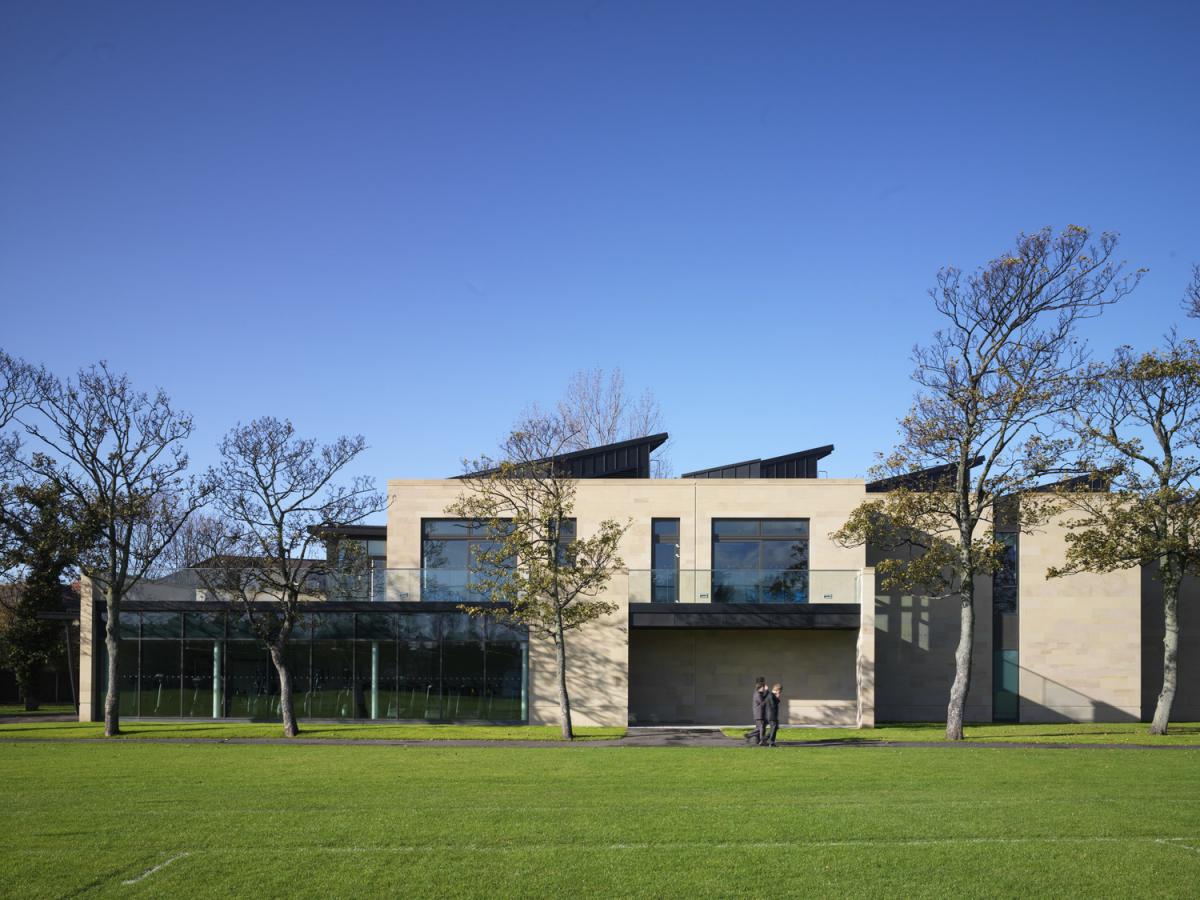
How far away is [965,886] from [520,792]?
8.03 metres

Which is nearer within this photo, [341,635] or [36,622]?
[341,635]

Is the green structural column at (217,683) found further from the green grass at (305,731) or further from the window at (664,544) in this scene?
the window at (664,544)

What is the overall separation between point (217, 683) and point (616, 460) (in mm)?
15416

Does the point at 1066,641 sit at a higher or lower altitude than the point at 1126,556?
lower

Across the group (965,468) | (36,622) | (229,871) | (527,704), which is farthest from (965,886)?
(36,622)

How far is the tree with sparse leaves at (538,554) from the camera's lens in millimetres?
30656

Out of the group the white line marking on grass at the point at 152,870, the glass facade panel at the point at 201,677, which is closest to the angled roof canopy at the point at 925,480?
the glass facade panel at the point at 201,677

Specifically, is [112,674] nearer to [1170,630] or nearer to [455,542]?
[455,542]

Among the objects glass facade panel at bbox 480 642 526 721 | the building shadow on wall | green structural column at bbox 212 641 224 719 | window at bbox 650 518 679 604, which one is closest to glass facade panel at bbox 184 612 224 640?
green structural column at bbox 212 641 224 719

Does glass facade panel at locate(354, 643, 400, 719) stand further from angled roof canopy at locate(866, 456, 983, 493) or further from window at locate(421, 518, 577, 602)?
angled roof canopy at locate(866, 456, 983, 493)

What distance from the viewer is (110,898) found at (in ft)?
34.3

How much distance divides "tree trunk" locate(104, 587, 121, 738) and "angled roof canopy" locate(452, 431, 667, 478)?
12.4 metres

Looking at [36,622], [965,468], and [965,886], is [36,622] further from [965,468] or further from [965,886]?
[965,886]

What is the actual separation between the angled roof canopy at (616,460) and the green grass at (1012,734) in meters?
11.3
